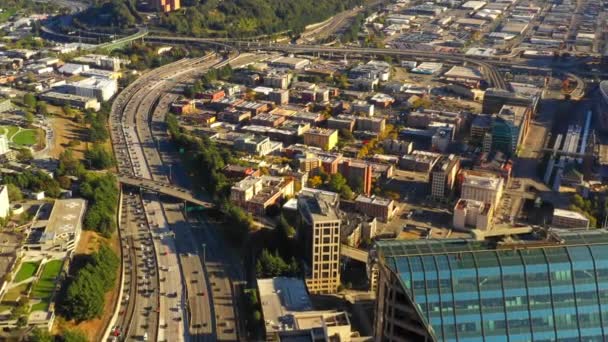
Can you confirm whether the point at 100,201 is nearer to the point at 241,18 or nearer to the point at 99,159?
the point at 99,159

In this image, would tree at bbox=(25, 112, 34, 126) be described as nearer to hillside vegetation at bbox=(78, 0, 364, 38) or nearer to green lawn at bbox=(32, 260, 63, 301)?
green lawn at bbox=(32, 260, 63, 301)

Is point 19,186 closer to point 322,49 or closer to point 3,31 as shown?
point 322,49

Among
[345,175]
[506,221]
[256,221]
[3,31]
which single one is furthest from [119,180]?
[3,31]

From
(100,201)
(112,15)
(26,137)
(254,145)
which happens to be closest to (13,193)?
(100,201)

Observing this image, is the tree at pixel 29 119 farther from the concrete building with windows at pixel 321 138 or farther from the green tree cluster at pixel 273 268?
the green tree cluster at pixel 273 268

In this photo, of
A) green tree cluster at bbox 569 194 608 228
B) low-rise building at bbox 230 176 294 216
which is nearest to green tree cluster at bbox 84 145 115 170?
low-rise building at bbox 230 176 294 216

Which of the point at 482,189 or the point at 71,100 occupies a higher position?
the point at 71,100

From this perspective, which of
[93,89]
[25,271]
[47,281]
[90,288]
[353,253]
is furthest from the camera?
[93,89]

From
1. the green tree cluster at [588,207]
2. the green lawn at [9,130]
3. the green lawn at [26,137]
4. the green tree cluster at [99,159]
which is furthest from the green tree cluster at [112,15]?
the green tree cluster at [588,207]
